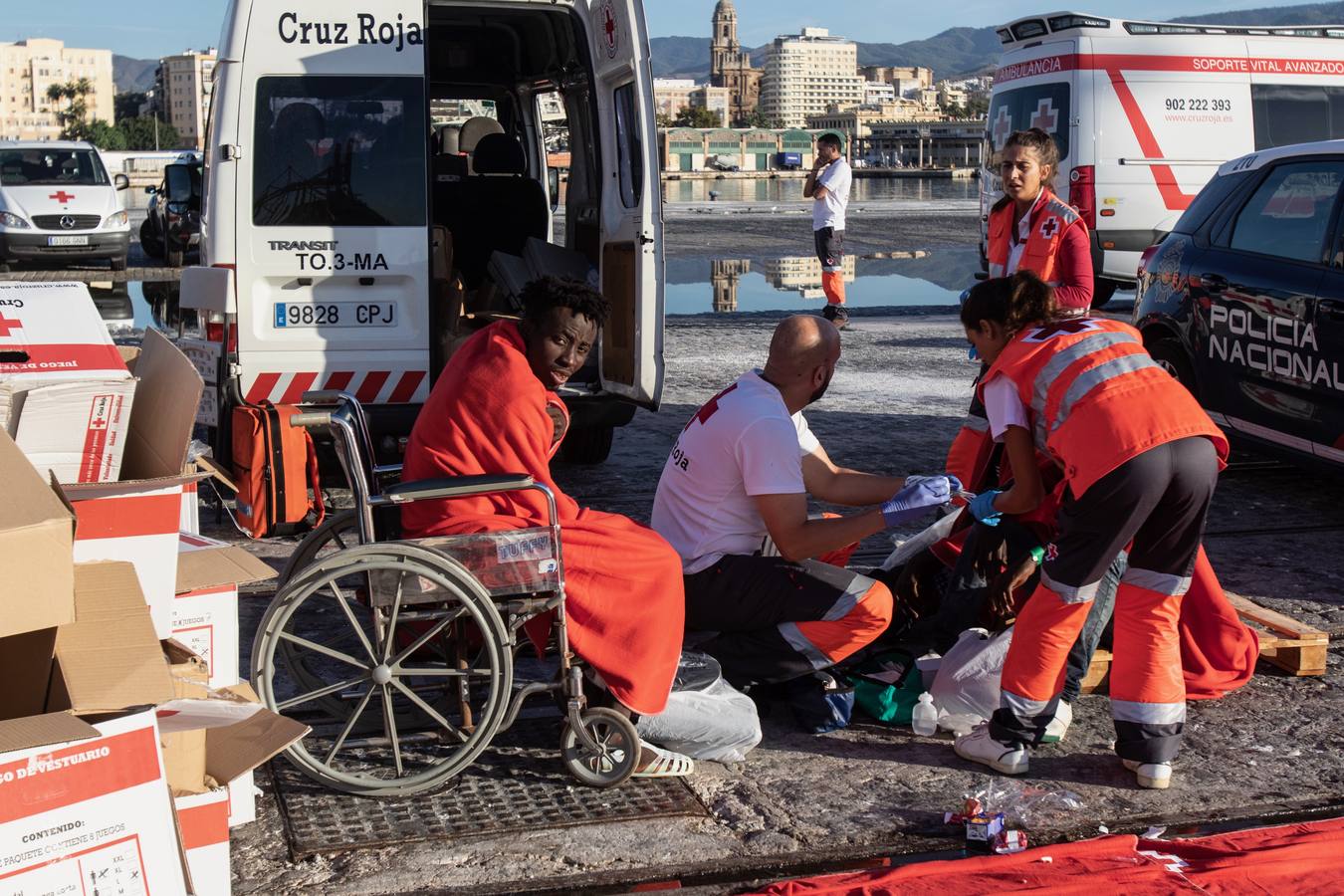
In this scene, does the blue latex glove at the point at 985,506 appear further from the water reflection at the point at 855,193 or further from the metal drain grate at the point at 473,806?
the water reflection at the point at 855,193

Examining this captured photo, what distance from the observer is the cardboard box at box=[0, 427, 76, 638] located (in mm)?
2727

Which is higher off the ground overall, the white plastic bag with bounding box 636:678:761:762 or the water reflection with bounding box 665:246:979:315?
the water reflection with bounding box 665:246:979:315

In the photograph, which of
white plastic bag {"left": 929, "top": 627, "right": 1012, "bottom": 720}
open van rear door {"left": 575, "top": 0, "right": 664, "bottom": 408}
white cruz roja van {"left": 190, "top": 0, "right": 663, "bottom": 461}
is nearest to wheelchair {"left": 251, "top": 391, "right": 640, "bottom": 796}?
white plastic bag {"left": 929, "top": 627, "right": 1012, "bottom": 720}

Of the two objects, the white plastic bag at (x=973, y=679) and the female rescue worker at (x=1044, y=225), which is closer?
the white plastic bag at (x=973, y=679)

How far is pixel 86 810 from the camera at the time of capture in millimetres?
2785

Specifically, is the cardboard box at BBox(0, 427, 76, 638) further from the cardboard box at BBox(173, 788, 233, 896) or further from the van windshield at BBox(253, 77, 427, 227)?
the van windshield at BBox(253, 77, 427, 227)

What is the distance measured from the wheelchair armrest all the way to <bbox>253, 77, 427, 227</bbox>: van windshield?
333 cm

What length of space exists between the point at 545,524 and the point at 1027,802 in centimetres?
148

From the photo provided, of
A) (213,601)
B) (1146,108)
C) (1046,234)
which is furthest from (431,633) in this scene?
(1146,108)

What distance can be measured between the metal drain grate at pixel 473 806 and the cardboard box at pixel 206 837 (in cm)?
36

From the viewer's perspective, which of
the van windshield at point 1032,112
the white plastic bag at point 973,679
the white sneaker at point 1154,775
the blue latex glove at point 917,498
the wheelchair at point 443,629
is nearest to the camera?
the wheelchair at point 443,629

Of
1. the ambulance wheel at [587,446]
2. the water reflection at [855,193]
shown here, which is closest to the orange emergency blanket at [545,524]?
the ambulance wheel at [587,446]

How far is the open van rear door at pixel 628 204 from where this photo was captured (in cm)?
707

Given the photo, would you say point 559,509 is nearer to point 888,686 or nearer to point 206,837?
point 888,686
